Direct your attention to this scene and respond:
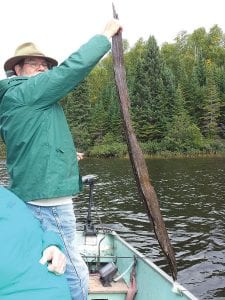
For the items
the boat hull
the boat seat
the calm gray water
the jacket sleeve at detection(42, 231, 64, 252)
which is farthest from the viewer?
the calm gray water

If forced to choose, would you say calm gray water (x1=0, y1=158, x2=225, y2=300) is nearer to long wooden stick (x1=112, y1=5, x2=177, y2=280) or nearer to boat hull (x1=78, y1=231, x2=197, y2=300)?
boat hull (x1=78, y1=231, x2=197, y2=300)

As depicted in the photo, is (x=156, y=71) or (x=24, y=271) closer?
(x=24, y=271)

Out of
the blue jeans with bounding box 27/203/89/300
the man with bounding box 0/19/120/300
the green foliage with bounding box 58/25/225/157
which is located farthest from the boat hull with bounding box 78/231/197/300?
the green foliage with bounding box 58/25/225/157

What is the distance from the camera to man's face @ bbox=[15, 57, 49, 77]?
3449 millimetres

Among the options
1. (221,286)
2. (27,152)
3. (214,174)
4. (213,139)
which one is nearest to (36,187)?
(27,152)

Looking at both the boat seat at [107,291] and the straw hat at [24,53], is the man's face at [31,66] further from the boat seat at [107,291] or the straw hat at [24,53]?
the boat seat at [107,291]

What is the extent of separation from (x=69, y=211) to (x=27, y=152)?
0.54 meters

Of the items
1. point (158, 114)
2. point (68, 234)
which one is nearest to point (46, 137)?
point (68, 234)

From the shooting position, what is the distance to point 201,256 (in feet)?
41.8

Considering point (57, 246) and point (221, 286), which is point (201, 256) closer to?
point (221, 286)

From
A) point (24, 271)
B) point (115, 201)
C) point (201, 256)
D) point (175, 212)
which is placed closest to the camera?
point (24, 271)

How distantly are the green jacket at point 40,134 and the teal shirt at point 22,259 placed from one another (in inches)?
19.5

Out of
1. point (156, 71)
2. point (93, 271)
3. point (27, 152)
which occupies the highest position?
point (156, 71)

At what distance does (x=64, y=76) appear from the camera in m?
3.00
